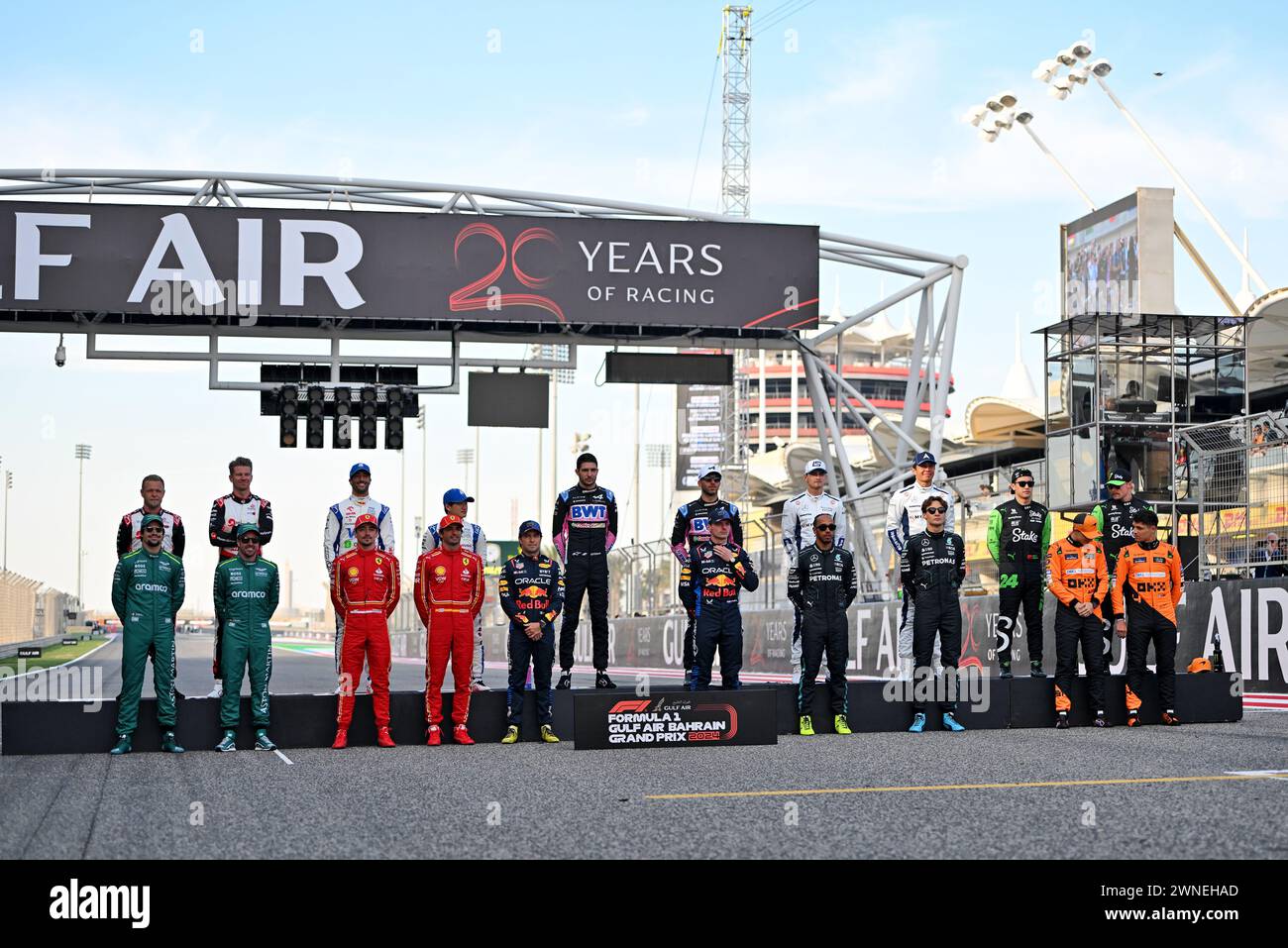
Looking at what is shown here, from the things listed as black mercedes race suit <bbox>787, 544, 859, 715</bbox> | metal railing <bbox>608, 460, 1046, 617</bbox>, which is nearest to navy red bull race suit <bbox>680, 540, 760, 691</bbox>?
black mercedes race suit <bbox>787, 544, 859, 715</bbox>

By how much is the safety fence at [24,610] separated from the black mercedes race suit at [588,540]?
64283mm

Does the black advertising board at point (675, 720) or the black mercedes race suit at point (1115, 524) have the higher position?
the black mercedes race suit at point (1115, 524)

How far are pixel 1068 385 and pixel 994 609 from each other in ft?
24.9

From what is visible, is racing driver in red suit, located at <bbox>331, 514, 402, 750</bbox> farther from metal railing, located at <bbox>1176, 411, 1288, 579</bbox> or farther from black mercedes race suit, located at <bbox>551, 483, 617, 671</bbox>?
metal railing, located at <bbox>1176, 411, 1288, 579</bbox>

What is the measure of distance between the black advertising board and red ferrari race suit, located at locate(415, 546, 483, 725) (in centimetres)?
110

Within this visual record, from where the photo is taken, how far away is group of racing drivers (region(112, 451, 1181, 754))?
11266 millimetres

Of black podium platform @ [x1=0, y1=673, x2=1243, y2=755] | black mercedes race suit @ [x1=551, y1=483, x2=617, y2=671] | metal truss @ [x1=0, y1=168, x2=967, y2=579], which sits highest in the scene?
metal truss @ [x1=0, y1=168, x2=967, y2=579]

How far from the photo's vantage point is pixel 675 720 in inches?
438

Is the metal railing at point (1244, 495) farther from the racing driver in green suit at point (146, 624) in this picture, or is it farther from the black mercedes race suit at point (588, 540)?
the racing driver in green suit at point (146, 624)

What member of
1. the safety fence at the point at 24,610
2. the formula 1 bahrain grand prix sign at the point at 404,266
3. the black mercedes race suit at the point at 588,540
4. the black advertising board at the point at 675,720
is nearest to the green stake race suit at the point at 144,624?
the black advertising board at the point at 675,720

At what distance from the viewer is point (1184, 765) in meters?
9.11

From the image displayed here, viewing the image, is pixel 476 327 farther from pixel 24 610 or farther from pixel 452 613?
pixel 24 610

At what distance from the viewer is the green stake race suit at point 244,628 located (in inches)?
440

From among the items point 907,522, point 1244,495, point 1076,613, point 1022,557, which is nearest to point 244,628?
point 907,522
